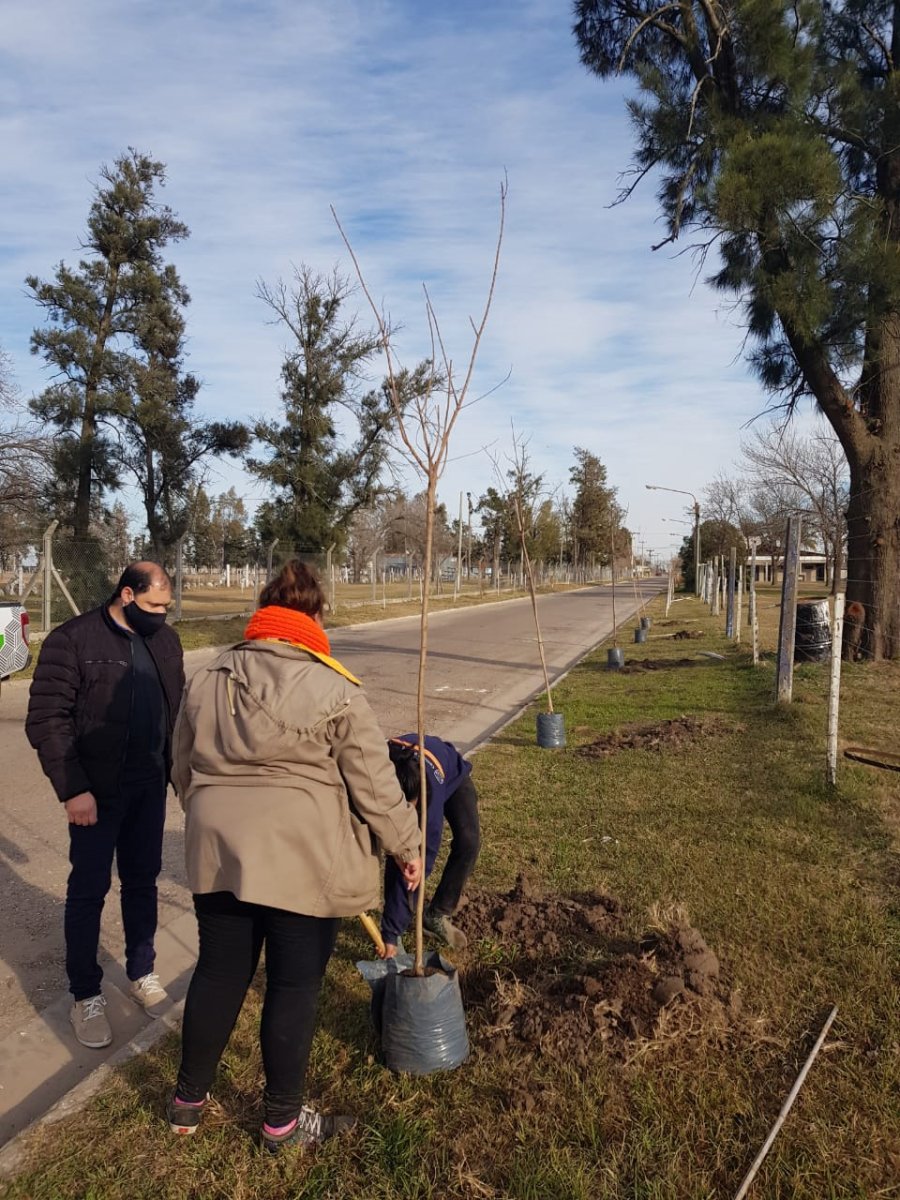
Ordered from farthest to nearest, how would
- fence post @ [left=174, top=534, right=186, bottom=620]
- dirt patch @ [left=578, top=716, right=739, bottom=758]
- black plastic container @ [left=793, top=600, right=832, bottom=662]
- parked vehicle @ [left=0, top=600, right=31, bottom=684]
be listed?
fence post @ [left=174, top=534, right=186, bottom=620] → black plastic container @ [left=793, top=600, right=832, bottom=662] → parked vehicle @ [left=0, top=600, right=31, bottom=684] → dirt patch @ [left=578, top=716, right=739, bottom=758]

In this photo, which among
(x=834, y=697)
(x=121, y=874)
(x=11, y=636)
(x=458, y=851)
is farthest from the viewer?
(x=11, y=636)

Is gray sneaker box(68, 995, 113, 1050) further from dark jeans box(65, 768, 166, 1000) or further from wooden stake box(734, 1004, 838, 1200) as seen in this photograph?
wooden stake box(734, 1004, 838, 1200)

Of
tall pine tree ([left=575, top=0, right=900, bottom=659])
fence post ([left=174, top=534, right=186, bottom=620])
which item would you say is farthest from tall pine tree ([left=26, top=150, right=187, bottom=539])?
tall pine tree ([left=575, top=0, right=900, bottom=659])

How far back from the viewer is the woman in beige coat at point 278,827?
2.30m

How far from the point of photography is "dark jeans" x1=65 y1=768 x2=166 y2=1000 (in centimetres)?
319

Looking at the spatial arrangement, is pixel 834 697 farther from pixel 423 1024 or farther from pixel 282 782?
pixel 282 782

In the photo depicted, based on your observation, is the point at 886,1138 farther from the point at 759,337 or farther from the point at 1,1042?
the point at 759,337

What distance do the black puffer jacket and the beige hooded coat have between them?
3.03ft

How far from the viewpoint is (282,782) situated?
232 centimetres

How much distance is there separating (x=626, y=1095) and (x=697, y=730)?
595 centimetres

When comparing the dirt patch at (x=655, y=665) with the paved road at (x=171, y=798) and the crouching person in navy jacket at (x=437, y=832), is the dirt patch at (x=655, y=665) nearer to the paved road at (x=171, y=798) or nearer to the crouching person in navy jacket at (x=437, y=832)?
the paved road at (x=171, y=798)

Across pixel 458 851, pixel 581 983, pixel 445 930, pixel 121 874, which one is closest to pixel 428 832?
pixel 458 851

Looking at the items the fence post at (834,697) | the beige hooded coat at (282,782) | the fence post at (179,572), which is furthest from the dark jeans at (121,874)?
the fence post at (179,572)

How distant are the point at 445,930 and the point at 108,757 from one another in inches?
61.8
